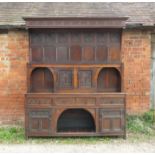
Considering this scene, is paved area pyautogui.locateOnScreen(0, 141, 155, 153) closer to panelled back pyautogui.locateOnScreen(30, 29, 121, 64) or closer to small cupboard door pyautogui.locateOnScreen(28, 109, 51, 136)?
small cupboard door pyautogui.locateOnScreen(28, 109, 51, 136)

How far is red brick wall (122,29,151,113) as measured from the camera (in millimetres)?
7775

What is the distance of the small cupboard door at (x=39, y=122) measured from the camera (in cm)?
659

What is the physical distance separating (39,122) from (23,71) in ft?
5.69

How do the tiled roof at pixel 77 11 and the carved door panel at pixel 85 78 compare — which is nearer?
the carved door panel at pixel 85 78

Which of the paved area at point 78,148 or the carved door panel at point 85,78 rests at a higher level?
the carved door panel at point 85,78

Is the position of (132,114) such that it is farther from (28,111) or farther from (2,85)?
(2,85)

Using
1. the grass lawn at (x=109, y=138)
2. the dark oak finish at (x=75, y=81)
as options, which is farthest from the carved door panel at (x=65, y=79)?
the grass lawn at (x=109, y=138)

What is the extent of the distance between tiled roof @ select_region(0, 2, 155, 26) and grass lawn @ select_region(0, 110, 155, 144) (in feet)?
8.28

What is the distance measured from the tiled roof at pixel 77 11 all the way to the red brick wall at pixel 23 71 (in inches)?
13.8

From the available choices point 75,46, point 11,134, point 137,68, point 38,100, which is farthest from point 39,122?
point 137,68

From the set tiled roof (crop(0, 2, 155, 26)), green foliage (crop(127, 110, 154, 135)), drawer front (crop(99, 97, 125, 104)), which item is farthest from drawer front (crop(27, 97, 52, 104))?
green foliage (crop(127, 110, 154, 135))

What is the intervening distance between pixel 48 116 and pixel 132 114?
Result: 8.27 feet

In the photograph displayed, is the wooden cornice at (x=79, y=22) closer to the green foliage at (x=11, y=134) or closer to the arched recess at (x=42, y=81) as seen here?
the arched recess at (x=42, y=81)

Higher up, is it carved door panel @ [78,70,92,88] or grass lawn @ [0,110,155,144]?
carved door panel @ [78,70,92,88]
